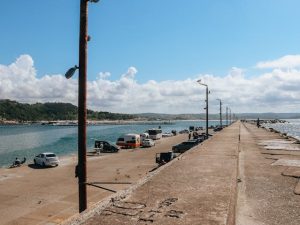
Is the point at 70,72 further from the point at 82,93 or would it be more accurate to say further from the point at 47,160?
the point at 47,160

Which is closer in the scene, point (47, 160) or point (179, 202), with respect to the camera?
point (179, 202)

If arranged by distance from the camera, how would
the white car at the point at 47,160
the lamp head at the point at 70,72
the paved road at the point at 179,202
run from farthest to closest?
the white car at the point at 47,160, the lamp head at the point at 70,72, the paved road at the point at 179,202

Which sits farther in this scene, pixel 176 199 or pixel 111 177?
pixel 111 177

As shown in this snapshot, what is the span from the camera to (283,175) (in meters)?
18.0

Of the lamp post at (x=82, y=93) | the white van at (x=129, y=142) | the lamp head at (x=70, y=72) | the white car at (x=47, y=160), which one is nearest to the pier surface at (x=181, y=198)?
the lamp post at (x=82, y=93)

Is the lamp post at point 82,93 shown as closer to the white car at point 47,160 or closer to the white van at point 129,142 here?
the white car at point 47,160

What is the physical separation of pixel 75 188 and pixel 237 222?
1759 cm

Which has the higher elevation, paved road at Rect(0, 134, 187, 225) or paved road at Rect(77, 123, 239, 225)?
paved road at Rect(77, 123, 239, 225)

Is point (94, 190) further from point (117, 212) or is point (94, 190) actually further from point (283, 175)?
point (117, 212)

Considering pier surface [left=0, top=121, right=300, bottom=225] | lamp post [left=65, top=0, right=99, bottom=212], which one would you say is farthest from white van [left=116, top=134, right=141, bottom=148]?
lamp post [left=65, top=0, right=99, bottom=212]

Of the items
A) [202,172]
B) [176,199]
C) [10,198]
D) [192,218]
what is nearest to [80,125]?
[176,199]

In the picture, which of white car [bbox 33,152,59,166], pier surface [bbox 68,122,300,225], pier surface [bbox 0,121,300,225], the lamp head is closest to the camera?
pier surface [bbox 68,122,300,225]

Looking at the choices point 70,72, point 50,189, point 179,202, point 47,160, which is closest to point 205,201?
point 179,202

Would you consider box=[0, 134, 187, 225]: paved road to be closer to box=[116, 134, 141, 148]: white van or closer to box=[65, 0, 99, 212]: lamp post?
box=[65, 0, 99, 212]: lamp post
